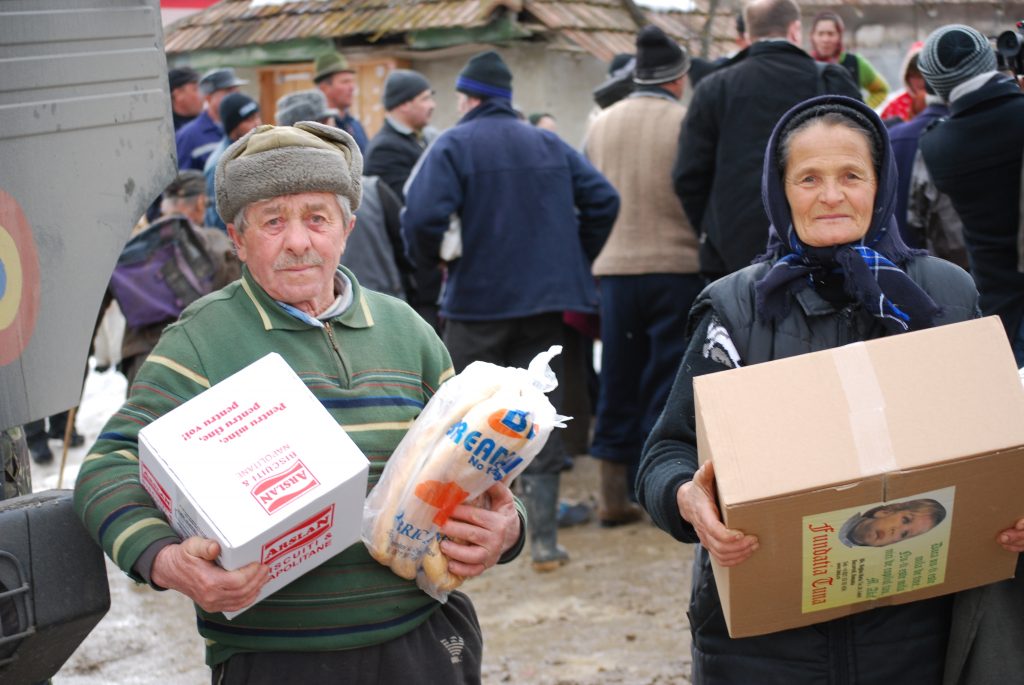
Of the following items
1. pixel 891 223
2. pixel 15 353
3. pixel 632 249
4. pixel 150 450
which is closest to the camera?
pixel 150 450

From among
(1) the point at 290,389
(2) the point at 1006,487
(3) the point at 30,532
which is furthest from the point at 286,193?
(2) the point at 1006,487

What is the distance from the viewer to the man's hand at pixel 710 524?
2.39m

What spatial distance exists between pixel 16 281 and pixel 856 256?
1.69 metres

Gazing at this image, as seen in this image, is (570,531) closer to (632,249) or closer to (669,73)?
(632,249)

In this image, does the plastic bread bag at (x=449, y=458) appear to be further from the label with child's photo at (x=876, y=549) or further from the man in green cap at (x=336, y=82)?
the man in green cap at (x=336, y=82)

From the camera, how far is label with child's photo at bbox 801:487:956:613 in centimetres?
240

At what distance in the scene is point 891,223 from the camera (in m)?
2.80

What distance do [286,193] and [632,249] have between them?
14.5 feet

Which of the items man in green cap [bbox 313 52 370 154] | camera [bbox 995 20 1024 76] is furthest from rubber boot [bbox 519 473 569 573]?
man in green cap [bbox 313 52 370 154]

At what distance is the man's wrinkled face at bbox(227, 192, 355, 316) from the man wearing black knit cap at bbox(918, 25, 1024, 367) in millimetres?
2781

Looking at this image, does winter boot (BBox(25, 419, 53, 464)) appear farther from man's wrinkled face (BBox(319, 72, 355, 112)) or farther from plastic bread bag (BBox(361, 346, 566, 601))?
plastic bread bag (BBox(361, 346, 566, 601))

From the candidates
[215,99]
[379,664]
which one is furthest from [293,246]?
[215,99]

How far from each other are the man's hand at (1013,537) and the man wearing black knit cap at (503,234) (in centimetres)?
384

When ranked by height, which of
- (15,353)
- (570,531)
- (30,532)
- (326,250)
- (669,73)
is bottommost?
(570,531)
